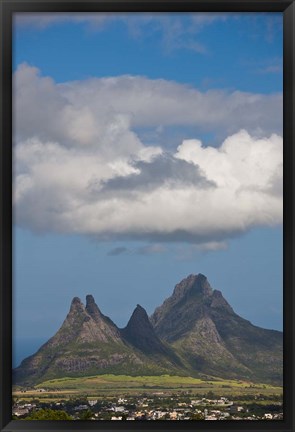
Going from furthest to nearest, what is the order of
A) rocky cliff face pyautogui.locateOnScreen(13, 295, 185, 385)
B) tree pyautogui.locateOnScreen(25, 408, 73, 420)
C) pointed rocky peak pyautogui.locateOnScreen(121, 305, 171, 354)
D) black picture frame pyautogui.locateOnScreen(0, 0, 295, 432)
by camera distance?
pointed rocky peak pyautogui.locateOnScreen(121, 305, 171, 354) < rocky cliff face pyautogui.locateOnScreen(13, 295, 185, 385) < tree pyautogui.locateOnScreen(25, 408, 73, 420) < black picture frame pyautogui.locateOnScreen(0, 0, 295, 432)

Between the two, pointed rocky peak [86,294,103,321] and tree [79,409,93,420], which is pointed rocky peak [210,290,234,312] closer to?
pointed rocky peak [86,294,103,321]

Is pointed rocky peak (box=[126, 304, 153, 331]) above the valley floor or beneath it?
above

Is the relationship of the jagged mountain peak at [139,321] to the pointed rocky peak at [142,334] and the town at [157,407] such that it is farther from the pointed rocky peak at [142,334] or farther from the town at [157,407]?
the town at [157,407]

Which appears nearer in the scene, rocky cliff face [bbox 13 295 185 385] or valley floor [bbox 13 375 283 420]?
valley floor [bbox 13 375 283 420]

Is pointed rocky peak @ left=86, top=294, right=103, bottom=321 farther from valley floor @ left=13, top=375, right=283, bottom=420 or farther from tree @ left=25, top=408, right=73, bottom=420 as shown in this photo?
tree @ left=25, top=408, right=73, bottom=420

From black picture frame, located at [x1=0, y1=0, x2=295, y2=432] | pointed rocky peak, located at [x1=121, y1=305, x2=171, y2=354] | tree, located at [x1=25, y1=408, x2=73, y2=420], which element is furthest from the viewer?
pointed rocky peak, located at [x1=121, y1=305, x2=171, y2=354]

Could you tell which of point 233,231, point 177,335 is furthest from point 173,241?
point 177,335

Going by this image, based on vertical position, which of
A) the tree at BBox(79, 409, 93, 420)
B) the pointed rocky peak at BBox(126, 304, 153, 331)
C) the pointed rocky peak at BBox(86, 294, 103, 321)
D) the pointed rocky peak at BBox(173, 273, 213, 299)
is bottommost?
the tree at BBox(79, 409, 93, 420)

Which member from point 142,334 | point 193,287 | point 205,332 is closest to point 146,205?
point 193,287

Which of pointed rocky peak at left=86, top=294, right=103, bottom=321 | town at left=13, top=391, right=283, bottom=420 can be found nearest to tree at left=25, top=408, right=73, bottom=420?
town at left=13, top=391, right=283, bottom=420
